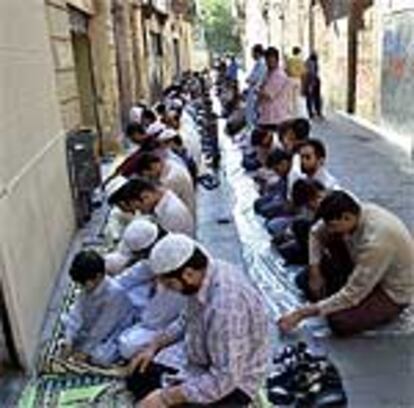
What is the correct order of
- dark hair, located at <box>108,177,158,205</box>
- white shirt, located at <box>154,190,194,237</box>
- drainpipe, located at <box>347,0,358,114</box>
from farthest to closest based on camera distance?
drainpipe, located at <box>347,0,358,114</box>, white shirt, located at <box>154,190,194,237</box>, dark hair, located at <box>108,177,158,205</box>

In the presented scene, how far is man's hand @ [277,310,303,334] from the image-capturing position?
4832 mm

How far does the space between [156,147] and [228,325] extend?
3883 millimetres

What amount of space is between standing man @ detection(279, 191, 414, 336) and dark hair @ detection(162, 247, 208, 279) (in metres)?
1.51

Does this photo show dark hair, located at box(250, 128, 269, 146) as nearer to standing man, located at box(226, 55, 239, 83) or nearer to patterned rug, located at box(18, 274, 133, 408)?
patterned rug, located at box(18, 274, 133, 408)

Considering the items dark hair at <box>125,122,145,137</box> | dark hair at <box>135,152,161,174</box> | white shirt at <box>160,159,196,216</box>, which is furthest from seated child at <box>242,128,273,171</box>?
dark hair at <box>135,152,161,174</box>

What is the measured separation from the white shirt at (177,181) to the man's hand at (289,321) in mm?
1467

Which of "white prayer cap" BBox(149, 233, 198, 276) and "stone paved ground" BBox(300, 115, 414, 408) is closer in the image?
"white prayer cap" BBox(149, 233, 198, 276)

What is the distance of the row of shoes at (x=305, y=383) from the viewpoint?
13.2 feet

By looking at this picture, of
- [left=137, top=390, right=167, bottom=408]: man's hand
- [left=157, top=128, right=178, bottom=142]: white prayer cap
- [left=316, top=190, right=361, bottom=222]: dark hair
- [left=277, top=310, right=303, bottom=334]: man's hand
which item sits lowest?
[left=277, top=310, right=303, bottom=334]: man's hand

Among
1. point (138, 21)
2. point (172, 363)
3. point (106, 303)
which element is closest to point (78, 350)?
point (106, 303)

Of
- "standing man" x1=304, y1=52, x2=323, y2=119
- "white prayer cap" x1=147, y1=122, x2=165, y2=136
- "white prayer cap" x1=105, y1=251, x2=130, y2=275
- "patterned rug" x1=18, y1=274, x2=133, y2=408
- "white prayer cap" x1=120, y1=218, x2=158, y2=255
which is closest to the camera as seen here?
"patterned rug" x1=18, y1=274, x2=133, y2=408

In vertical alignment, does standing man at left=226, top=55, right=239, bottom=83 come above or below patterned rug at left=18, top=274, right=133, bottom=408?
below

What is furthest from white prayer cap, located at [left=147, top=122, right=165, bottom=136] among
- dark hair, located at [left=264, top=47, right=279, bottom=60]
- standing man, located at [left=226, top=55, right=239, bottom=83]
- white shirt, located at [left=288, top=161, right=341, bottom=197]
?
standing man, located at [left=226, top=55, right=239, bottom=83]

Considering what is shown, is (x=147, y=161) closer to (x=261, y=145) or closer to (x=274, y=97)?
(x=261, y=145)
